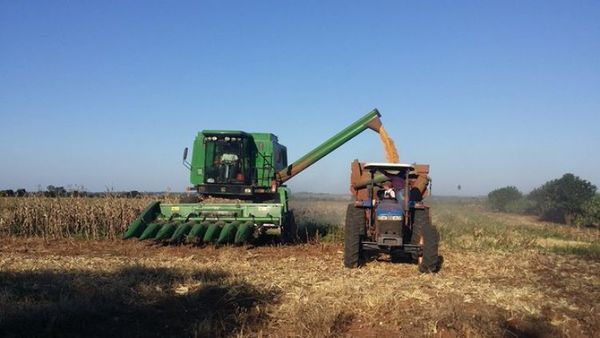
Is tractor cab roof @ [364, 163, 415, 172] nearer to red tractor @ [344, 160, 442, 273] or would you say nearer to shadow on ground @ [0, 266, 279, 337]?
red tractor @ [344, 160, 442, 273]

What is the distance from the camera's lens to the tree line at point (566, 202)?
28.9 metres

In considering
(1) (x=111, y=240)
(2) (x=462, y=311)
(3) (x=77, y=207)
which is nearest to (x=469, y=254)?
(2) (x=462, y=311)

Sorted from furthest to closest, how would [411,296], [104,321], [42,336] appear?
[411,296] → [104,321] → [42,336]

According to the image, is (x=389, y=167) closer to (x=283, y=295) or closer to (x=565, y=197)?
(x=283, y=295)

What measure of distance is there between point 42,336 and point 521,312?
5.67 metres

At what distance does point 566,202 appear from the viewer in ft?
112

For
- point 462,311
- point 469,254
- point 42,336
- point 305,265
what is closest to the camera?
point 42,336

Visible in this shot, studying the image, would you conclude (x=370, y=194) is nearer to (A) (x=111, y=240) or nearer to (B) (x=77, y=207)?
(A) (x=111, y=240)

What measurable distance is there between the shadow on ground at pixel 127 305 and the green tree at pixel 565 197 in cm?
2900

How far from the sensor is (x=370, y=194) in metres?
11.1

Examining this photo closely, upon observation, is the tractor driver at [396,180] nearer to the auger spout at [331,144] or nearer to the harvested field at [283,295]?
the harvested field at [283,295]

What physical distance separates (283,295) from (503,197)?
45251 mm

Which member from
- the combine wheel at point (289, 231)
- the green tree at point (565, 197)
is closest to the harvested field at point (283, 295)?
the combine wheel at point (289, 231)

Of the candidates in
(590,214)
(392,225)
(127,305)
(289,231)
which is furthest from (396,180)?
(590,214)
